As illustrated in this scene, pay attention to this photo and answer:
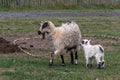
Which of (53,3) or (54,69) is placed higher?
(54,69)

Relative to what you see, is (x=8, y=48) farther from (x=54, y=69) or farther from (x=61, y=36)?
(x=54, y=69)

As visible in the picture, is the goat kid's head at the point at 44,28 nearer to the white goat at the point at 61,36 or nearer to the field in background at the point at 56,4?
the white goat at the point at 61,36

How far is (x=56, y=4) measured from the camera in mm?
37594

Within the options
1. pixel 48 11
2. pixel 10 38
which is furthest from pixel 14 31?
pixel 48 11

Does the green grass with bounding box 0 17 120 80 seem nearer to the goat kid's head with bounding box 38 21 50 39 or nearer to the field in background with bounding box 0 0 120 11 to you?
the goat kid's head with bounding box 38 21 50 39

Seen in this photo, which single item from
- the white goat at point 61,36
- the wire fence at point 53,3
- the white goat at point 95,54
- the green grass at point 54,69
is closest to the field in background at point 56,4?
the wire fence at point 53,3

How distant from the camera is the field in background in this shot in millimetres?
36594

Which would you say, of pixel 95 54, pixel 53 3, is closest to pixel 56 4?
pixel 53 3

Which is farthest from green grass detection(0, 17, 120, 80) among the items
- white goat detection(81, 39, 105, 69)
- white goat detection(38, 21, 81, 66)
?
white goat detection(38, 21, 81, 66)

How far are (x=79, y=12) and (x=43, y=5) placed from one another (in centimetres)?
320

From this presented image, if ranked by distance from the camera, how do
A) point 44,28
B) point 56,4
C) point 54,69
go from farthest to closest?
point 56,4 < point 44,28 < point 54,69

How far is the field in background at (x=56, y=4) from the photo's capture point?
36594 millimetres

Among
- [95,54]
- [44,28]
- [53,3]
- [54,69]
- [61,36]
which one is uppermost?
[44,28]

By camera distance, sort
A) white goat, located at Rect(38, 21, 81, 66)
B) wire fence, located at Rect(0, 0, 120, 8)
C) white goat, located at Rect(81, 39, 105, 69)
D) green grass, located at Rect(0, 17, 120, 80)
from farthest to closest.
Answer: wire fence, located at Rect(0, 0, 120, 8) → white goat, located at Rect(38, 21, 81, 66) → white goat, located at Rect(81, 39, 105, 69) → green grass, located at Rect(0, 17, 120, 80)
